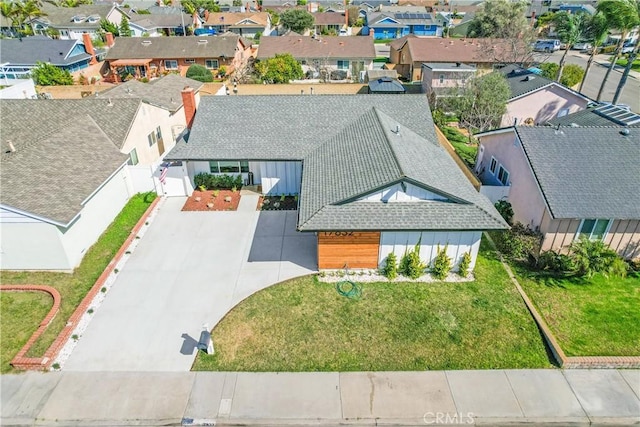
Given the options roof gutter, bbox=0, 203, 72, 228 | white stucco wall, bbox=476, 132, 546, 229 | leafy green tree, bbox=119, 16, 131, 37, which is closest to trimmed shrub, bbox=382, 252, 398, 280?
white stucco wall, bbox=476, 132, 546, 229

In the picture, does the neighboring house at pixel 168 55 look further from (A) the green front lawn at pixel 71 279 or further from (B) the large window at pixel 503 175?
(B) the large window at pixel 503 175

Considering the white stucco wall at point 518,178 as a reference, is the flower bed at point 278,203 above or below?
below

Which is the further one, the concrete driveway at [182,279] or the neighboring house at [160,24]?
the neighboring house at [160,24]

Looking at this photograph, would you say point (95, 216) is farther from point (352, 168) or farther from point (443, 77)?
point (443, 77)

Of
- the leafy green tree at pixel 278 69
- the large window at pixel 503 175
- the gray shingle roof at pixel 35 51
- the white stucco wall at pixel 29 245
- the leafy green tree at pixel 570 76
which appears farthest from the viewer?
the gray shingle roof at pixel 35 51

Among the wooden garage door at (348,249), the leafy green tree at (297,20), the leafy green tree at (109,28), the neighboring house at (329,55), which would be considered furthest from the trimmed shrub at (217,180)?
the leafy green tree at (109,28)

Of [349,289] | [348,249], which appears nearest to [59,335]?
[349,289]

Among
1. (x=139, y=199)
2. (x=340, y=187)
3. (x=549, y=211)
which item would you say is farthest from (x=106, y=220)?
(x=549, y=211)
